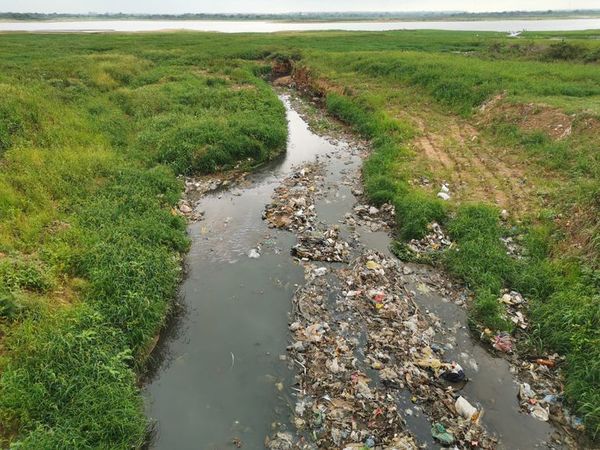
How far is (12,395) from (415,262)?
8.04m

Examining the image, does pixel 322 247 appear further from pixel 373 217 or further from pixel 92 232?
pixel 92 232

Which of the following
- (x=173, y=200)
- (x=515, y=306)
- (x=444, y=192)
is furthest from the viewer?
(x=173, y=200)

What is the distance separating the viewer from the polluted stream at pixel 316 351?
5852mm

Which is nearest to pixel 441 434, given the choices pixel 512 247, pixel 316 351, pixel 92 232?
pixel 316 351

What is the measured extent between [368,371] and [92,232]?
694 centimetres

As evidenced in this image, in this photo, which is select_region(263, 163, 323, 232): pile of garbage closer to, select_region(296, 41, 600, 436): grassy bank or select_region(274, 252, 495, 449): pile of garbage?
select_region(296, 41, 600, 436): grassy bank

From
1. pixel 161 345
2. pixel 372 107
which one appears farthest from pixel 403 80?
pixel 161 345

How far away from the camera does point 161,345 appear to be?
752 cm

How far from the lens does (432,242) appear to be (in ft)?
33.3

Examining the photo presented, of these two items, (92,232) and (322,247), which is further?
(322,247)

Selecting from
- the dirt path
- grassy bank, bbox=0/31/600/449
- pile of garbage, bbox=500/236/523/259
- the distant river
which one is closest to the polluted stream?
grassy bank, bbox=0/31/600/449

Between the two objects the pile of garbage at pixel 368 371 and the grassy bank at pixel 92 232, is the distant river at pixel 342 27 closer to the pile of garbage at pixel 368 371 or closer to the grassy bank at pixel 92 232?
the grassy bank at pixel 92 232

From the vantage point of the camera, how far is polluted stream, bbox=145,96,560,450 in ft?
19.2

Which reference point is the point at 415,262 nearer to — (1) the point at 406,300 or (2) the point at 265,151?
(1) the point at 406,300
